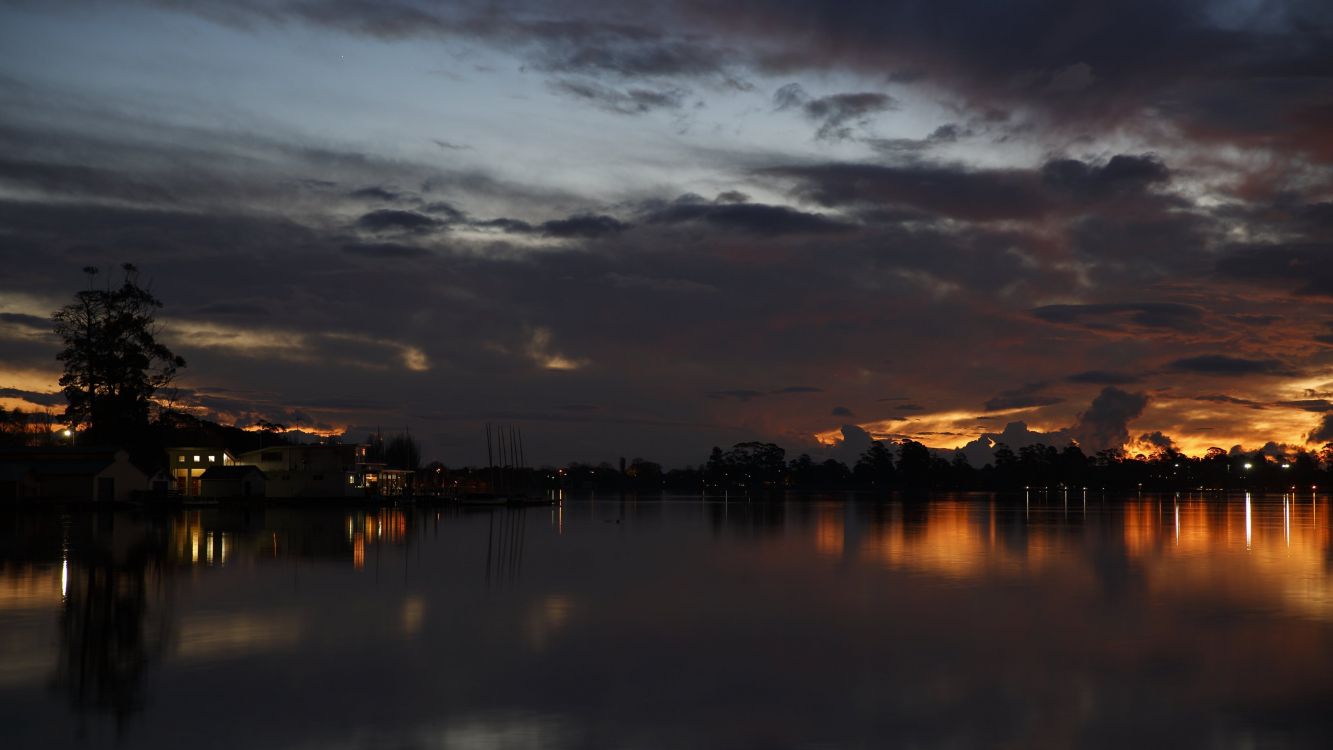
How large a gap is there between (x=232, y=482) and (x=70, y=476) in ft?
65.9

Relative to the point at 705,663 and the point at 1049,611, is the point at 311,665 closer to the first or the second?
the point at 705,663

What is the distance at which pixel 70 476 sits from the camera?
7044cm

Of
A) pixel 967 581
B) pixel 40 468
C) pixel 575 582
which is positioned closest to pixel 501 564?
pixel 575 582

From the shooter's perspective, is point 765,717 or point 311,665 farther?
point 311,665

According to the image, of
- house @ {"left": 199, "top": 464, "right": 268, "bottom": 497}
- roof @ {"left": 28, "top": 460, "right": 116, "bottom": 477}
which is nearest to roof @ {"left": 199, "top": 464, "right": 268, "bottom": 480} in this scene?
house @ {"left": 199, "top": 464, "right": 268, "bottom": 497}

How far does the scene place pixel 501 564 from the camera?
116 feet

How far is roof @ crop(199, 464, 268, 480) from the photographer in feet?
295

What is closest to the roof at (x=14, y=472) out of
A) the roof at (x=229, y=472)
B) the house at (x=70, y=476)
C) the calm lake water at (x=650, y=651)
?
the house at (x=70, y=476)

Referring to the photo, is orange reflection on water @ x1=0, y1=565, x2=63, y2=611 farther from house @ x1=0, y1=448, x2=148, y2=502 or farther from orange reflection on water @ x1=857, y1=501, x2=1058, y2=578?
house @ x1=0, y1=448, x2=148, y2=502

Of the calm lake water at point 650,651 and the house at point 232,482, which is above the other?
the house at point 232,482

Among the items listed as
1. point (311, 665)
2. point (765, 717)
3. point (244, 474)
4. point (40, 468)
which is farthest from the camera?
point (244, 474)

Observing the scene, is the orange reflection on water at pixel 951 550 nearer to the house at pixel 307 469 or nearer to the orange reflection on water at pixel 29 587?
the orange reflection on water at pixel 29 587

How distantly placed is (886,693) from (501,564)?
70.2 ft

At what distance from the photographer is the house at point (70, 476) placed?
227 ft
